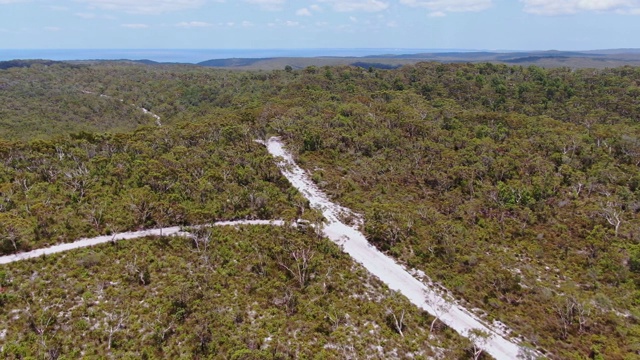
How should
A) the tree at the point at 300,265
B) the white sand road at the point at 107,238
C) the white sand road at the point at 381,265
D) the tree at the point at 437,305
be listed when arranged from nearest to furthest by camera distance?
1. the white sand road at the point at 381,265
2. the tree at the point at 437,305
3. the white sand road at the point at 107,238
4. the tree at the point at 300,265

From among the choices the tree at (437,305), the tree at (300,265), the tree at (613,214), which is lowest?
the tree at (437,305)

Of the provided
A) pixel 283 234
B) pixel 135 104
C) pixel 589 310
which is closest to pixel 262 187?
pixel 283 234

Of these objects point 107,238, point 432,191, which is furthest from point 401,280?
point 107,238

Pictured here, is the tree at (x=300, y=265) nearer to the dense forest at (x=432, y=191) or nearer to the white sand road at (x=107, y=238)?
the white sand road at (x=107, y=238)

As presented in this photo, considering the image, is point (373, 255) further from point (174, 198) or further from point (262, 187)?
point (174, 198)

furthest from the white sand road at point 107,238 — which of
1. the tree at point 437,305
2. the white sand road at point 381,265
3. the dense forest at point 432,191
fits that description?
the tree at point 437,305

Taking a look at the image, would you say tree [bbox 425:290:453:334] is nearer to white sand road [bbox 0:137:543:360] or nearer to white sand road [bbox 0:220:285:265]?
white sand road [bbox 0:137:543:360]

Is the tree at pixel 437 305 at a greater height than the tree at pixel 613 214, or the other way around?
the tree at pixel 613 214
